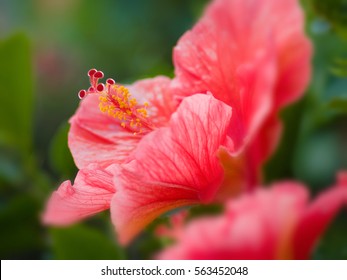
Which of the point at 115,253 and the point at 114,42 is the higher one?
the point at 114,42

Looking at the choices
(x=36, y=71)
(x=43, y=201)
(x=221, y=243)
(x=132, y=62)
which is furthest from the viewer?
(x=36, y=71)

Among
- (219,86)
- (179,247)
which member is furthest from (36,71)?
(179,247)

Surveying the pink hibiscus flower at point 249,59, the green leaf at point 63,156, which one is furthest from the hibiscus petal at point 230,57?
the green leaf at point 63,156

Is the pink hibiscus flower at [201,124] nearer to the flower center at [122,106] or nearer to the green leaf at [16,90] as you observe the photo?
the flower center at [122,106]

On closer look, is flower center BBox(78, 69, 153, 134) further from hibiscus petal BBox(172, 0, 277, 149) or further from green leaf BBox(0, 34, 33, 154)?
green leaf BBox(0, 34, 33, 154)

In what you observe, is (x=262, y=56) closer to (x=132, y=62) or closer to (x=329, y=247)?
(x=329, y=247)

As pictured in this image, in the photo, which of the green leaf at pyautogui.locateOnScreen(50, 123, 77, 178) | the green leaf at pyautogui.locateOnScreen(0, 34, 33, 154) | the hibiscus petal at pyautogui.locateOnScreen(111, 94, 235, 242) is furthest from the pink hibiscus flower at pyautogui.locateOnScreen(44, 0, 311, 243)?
the green leaf at pyautogui.locateOnScreen(0, 34, 33, 154)

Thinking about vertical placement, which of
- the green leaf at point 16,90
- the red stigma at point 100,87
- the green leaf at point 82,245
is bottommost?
the green leaf at point 82,245

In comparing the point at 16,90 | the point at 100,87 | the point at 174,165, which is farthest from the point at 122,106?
the point at 16,90
